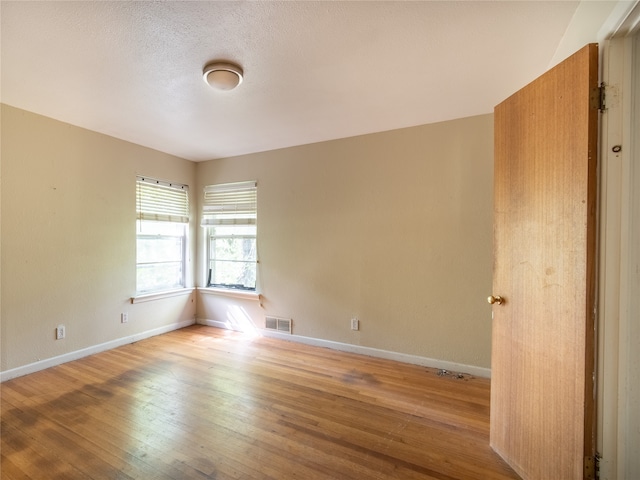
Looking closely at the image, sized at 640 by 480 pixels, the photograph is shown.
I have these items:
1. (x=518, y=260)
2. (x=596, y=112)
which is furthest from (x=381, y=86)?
(x=518, y=260)

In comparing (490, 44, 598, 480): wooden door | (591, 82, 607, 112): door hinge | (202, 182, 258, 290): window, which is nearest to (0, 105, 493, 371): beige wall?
(202, 182, 258, 290): window

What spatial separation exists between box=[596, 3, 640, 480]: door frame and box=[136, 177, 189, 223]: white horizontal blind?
4.19 m

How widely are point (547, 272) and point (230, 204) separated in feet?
11.8

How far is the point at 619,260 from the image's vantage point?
1188mm

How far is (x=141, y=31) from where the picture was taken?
5.26ft

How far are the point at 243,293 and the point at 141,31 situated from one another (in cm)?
298

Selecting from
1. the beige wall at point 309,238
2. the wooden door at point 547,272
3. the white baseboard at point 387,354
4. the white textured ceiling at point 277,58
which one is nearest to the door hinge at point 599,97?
the wooden door at point 547,272

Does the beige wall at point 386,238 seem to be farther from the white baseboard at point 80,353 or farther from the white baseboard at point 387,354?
the white baseboard at point 80,353

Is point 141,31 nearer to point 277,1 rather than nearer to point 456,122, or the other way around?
point 277,1

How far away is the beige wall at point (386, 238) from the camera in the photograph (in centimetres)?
272

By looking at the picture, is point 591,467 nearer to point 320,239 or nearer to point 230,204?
point 320,239

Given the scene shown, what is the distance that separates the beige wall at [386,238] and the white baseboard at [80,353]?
1.25 m

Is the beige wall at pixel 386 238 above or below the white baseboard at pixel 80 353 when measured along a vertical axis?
above

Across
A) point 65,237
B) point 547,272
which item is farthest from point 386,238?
point 65,237
